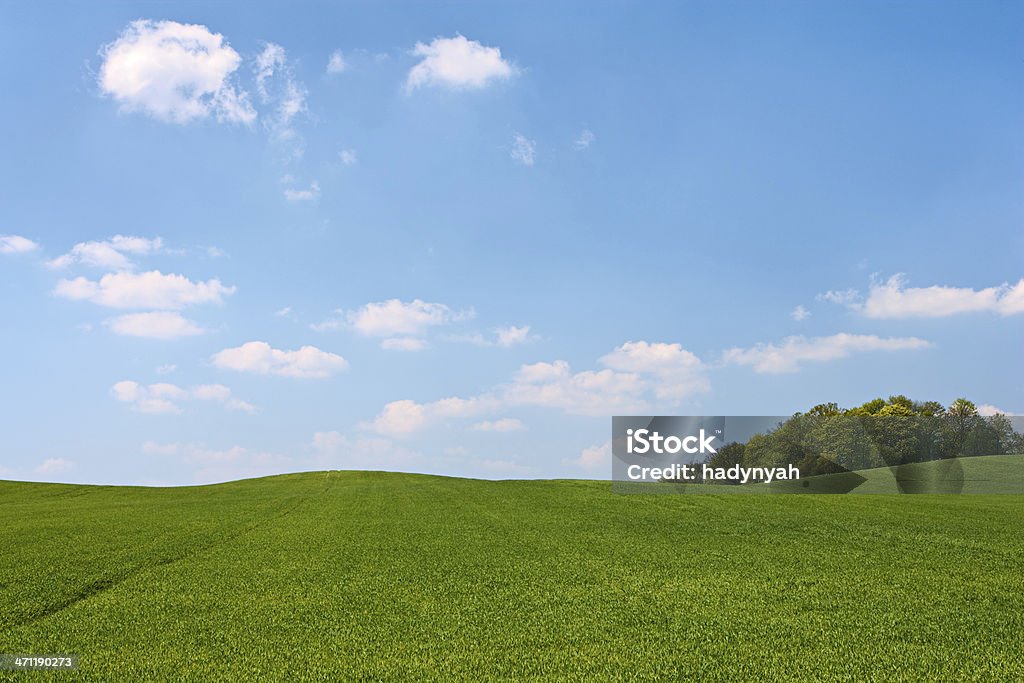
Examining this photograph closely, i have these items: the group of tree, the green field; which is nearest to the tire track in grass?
the green field

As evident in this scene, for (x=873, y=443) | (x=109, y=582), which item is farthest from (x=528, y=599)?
(x=873, y=443)

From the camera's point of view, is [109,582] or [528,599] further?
[109,582]

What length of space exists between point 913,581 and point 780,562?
2367mm

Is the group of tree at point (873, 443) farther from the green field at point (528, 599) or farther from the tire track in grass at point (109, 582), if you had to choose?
the tire track in grass at point (109, 582)

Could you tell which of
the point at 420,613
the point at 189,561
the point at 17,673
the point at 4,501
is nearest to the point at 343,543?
the point at 189,561

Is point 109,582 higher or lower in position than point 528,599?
lower

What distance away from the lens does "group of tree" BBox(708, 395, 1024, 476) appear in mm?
48072

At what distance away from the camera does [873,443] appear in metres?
54.0

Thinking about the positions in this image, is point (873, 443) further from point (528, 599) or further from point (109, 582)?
point (109, 582)

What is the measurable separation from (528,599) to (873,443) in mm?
52085

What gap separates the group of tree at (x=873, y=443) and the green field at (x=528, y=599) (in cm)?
2841

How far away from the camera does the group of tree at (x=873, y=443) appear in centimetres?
4807

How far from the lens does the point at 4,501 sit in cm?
3744

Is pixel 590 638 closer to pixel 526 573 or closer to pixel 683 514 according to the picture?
pixel 526 573
